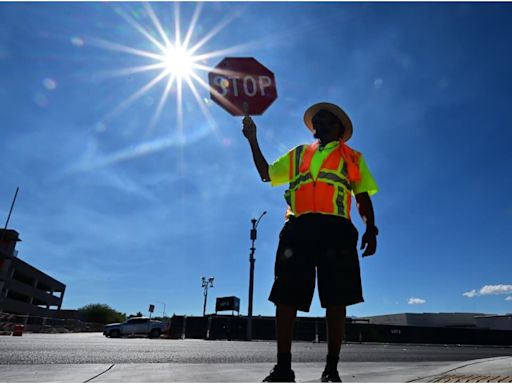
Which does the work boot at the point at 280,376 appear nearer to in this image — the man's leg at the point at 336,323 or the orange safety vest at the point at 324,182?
the man's leg at the point at 336,323

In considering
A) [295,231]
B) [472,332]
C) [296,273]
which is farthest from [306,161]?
[472,332]

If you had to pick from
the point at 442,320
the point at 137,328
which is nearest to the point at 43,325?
the point at 137,328

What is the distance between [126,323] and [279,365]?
25338 millimetres

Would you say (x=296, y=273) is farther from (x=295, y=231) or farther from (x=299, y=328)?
(x=299, y=328)

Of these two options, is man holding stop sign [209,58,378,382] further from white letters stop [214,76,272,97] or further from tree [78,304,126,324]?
tree [78,304,126,324]

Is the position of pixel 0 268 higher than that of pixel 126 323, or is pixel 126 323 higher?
pixel 0 268

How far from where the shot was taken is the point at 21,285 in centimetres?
5403

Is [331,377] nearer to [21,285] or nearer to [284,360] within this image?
[284,360]

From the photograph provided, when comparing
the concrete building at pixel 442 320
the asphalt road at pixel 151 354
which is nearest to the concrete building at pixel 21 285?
the asphalt road at pixel 151 354

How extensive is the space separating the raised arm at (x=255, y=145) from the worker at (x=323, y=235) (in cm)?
6

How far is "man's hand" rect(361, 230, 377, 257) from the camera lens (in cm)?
262

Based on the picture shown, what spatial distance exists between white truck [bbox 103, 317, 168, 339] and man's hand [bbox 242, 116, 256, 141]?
2452cm

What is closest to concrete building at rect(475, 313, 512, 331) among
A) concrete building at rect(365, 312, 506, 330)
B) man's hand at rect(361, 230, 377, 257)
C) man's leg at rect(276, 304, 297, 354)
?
concrete building at rect(365, 312, 506, 330)

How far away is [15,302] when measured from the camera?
51438 millimetres
